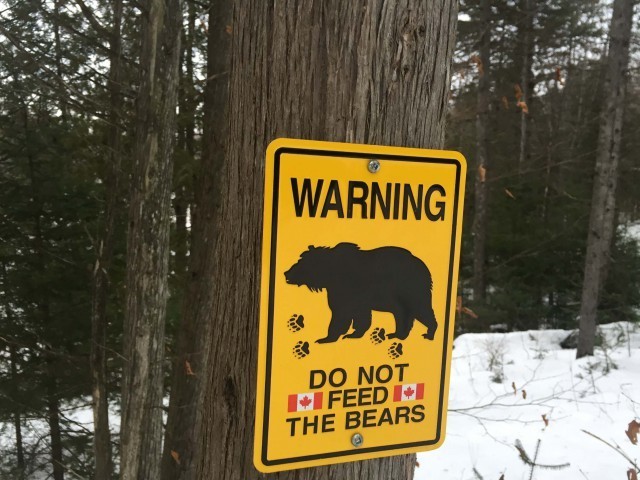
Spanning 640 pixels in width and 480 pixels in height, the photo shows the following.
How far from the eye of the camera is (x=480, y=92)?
Answer: 1280 centimetres

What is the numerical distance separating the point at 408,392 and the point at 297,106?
23.6 inches

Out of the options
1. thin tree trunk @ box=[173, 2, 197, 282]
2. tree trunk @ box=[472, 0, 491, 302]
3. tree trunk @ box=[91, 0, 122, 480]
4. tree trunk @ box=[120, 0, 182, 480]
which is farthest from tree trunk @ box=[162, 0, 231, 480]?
tree trunk @ box=[472, 0, 491, 302]

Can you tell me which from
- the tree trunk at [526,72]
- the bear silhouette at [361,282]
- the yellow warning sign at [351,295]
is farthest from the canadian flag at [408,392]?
the tree trunk at [526,72]

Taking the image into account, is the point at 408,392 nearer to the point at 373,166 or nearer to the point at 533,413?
the point at 373,166

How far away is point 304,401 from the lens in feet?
3.32

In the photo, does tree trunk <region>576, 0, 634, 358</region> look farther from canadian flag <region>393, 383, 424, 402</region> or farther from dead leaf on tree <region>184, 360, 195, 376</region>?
canadian flag <region>393, 383, 424, 402</region>

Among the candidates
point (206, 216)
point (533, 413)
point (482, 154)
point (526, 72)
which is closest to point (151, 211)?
point (206, 216)

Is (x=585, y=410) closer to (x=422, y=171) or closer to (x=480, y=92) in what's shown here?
(x=422, y=171)

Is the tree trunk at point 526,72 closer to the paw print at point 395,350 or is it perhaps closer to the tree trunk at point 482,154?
the tree trunk at point 482,154

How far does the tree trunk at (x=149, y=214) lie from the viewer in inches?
174

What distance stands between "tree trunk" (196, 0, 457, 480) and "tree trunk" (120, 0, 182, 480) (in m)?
3.54

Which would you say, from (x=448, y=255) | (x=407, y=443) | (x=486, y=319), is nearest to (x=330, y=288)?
(x=448, y=255)

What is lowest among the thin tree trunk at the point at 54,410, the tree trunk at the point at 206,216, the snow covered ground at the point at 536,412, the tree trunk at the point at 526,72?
the thin tree trunk at the point at 54,410

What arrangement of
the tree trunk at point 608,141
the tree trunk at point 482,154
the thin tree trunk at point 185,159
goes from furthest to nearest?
the tree trunk at point 482,154, the tree trunk at point 608,141, the thin tree trunk at point 185,159
